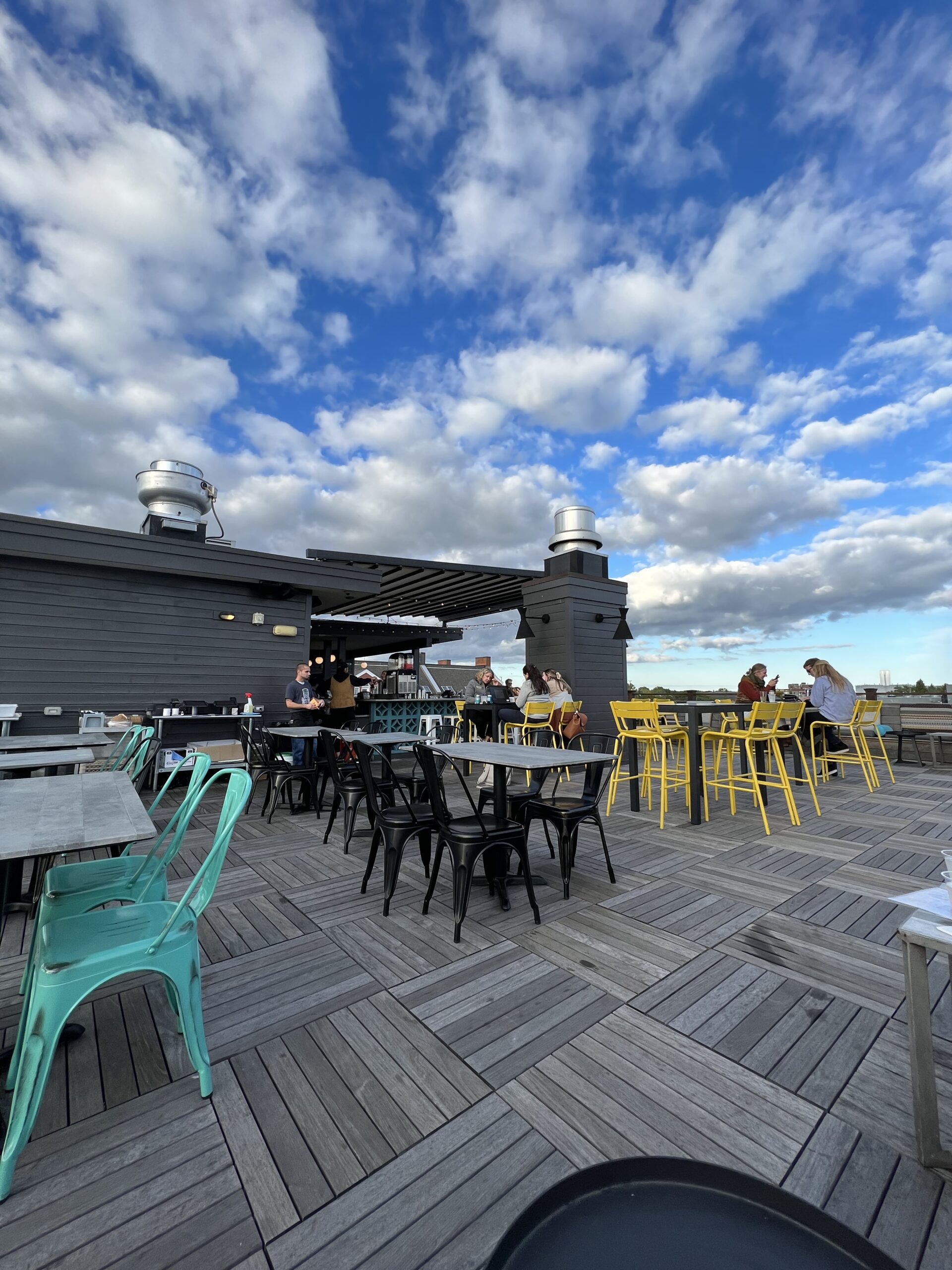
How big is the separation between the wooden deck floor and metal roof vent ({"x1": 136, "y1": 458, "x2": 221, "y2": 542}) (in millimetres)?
5916

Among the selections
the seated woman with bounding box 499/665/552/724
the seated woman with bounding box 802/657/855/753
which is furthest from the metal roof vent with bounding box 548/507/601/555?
the seated woman with bounding box 802/657/855/753

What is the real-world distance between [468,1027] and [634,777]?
12.0ft

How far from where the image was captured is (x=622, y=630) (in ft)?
A: 30.7

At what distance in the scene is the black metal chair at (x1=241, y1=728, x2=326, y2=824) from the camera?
15.9 ft

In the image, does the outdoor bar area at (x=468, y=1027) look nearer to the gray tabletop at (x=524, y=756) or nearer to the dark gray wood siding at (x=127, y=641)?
the gray tabletop at (x=524, y=756)

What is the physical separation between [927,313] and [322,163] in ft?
30.4

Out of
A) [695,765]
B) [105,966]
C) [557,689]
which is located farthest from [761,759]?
[105,966]

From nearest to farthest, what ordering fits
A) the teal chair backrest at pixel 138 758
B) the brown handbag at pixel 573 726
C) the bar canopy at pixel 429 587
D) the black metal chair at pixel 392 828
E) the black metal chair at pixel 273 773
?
the black metal chair at pixel 392 828
the teal chair backrest at pixel 138 758
the black metal chair at pixel 273 773
the brown handbag at pixel 573 726
the bar canopy at pixel 429 587

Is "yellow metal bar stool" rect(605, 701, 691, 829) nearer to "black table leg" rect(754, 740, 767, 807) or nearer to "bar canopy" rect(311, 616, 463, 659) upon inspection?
"black table leg" rect(754, 740, 767, 807)

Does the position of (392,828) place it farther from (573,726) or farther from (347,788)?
(573,726)

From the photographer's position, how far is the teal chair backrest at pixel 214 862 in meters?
1.46

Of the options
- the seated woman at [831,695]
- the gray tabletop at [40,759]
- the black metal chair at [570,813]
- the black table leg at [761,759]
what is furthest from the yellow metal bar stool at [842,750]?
the gray tabletop at [40,759]

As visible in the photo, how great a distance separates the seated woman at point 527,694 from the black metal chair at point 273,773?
2.56 metres

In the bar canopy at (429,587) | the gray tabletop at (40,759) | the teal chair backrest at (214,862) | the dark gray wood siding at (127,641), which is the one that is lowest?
the teal chair backrest at (214,862)
